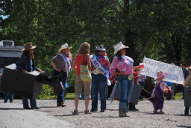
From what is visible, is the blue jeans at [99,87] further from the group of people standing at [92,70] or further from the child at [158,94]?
the child at [158,94]

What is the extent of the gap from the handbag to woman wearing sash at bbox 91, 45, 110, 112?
0.90 m

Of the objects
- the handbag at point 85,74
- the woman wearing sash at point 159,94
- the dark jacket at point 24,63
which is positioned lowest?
the woman wearing sash at point 159,94

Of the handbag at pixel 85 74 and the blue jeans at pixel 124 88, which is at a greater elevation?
the handbag at pixel 85 74

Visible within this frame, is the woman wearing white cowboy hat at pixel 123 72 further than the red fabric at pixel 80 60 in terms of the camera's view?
No

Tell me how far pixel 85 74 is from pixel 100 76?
3.67ft

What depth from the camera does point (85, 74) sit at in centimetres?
1513

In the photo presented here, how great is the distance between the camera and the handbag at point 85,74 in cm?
1511

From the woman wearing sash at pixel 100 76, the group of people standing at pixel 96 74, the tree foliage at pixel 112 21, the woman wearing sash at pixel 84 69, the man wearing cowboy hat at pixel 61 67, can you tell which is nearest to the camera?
the group of people standing at pixel 96 74

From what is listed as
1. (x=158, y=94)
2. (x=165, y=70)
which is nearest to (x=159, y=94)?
(x=158, y=94)

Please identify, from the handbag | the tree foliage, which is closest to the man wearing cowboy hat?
the handbag

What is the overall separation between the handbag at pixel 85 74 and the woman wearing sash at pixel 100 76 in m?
0.90

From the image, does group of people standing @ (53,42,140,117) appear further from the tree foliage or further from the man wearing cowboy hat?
the tree foliage

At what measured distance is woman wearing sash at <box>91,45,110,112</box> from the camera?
16.1 meters

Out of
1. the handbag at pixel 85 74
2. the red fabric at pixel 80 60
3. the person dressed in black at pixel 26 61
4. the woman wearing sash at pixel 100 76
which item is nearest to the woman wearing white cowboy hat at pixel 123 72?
the handbag at pixel 85 74
